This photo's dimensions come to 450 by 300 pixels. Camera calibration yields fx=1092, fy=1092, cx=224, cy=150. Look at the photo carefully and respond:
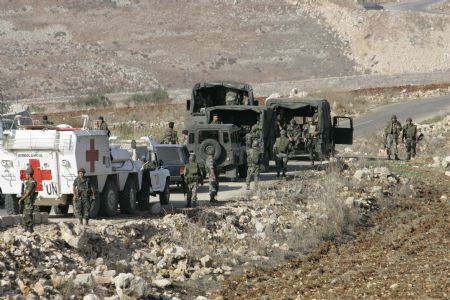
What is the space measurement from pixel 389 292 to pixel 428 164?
2087cm

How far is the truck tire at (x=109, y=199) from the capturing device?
73.3ft

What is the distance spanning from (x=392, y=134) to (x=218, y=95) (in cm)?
621

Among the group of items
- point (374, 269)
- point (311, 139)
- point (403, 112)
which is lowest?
point (374, 269)

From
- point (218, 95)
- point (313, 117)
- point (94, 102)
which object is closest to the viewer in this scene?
point (313, 117)

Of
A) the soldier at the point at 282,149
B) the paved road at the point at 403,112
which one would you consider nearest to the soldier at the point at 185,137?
the soldier at the point at 282,149

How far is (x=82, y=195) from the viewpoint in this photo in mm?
20172

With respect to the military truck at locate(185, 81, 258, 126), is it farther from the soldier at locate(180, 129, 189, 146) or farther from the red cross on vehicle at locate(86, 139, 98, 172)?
the red cross on vehicle at locate(86, 139, 98, 172)

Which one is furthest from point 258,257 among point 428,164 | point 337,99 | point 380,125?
point 337,99

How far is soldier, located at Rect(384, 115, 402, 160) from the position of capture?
1449 inches

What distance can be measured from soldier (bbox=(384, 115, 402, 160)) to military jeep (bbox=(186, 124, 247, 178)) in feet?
23.0

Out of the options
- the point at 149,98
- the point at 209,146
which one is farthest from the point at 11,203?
the point at 149,98

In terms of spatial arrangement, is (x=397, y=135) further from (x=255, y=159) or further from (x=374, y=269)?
(x=374, y=269)

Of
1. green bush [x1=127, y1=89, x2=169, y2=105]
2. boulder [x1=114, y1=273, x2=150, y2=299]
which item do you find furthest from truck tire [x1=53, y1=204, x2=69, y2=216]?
Result: green bush [x1=127, y1=89, x2=169, y2=105]

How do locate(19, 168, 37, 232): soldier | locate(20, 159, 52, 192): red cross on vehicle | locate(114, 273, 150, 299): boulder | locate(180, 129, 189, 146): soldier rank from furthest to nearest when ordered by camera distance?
locate(180, 129, 189, 146): soldier → locate(20, 159, 52, 192): red cross on vehicle → locate(19, 168, 37, 232): soldier → locate(114, 273, 150, 299): boulder
